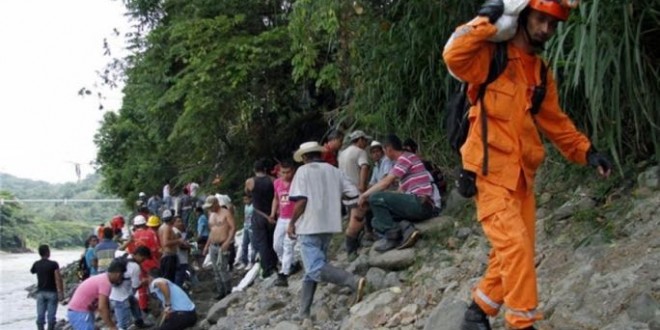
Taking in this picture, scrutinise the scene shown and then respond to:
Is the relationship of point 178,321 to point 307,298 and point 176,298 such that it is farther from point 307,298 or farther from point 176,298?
point 307,298

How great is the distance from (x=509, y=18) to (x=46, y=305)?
11359mm

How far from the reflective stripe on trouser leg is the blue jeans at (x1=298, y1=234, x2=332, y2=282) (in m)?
3.10

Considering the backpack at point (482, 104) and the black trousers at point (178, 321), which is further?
the black trousers at point (178, 321)

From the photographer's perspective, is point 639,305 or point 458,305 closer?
point 639,305

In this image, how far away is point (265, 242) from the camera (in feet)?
32.5

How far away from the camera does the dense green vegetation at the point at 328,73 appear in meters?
4.89

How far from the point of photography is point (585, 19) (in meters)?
4.68

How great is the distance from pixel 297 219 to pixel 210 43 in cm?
577

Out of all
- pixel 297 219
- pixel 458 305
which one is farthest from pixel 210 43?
pixel 458 305

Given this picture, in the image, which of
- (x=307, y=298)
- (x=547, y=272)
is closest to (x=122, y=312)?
(x=307, y=298)

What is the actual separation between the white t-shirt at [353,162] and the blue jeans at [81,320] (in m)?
3.89

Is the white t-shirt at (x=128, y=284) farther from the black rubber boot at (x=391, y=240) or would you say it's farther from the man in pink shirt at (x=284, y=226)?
the black rubber boot at (x=391, y=240)

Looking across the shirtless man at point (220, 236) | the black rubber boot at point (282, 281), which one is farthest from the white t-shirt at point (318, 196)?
the shirtless man at point (220, 236)

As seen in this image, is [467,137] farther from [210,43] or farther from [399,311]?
[210,43]
